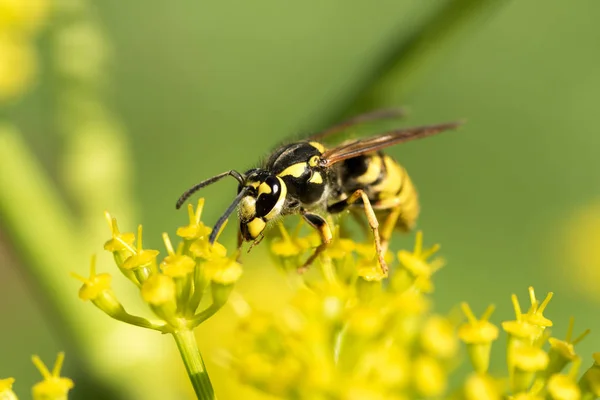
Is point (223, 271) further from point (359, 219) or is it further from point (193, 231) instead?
point (359, 219)

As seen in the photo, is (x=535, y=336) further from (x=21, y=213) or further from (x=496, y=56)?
(x=496, y=56)

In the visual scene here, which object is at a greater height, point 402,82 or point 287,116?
point 402,82

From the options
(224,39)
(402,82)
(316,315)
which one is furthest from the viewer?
(224,39)

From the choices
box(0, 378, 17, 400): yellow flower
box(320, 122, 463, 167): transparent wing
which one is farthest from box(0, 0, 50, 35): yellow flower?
box(0, 378, 17, 400): yellow flower

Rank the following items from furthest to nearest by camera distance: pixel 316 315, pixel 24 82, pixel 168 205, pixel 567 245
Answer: pixel 168 205
pixel 567 245
pixel 24 82
pixel 316 315

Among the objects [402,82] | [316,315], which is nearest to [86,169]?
[402,82]

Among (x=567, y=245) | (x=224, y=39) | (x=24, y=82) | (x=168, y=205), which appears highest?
(x=24, y=82)

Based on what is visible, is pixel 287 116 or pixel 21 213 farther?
pixel 287 116
